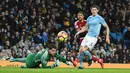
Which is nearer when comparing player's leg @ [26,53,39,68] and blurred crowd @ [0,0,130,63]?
player's leg @ [26,53,39,68]

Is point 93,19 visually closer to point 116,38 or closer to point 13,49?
point 13,49

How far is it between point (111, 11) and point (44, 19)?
436cm

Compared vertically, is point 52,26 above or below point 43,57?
above

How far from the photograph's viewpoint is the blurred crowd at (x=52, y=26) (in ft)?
80.7

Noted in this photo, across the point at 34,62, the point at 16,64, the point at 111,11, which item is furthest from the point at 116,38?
the point at 34,62

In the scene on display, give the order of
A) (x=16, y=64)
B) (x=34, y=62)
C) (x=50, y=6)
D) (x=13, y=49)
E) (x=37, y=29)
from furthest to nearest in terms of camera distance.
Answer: (x=50, y=6) < (x=37, y=29) < (x=13, y=49) < (x=16, y=64) < (x=34, y=62)

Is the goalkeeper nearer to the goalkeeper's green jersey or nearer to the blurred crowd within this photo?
the goalkeeper's green jersey

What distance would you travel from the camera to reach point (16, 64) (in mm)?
20078

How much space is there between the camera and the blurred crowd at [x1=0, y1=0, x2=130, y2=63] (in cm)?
2459

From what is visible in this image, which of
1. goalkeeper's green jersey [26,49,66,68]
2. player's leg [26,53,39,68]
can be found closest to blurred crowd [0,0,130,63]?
player's leg [26,53,39,68]

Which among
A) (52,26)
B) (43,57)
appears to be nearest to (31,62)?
(43,57)

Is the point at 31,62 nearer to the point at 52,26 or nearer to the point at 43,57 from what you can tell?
the point at 43,57

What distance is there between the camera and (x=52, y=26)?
26.9 metres

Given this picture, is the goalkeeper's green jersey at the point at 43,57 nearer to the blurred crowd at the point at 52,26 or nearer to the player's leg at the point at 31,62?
the player's leg at the point at 31,62
